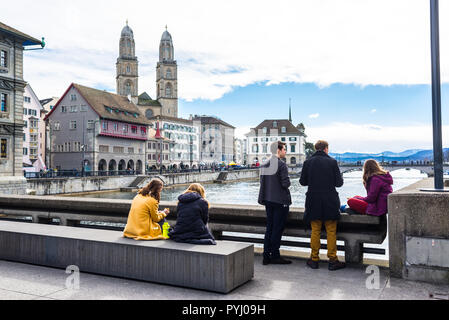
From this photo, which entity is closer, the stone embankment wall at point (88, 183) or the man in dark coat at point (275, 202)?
the man in dark coat at point (275, 202)

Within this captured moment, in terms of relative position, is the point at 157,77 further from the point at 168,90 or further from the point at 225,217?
the point at 225,217

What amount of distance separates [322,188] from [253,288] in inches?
64.0

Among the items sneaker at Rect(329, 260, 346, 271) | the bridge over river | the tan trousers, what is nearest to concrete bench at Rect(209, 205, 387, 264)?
the tan trousers

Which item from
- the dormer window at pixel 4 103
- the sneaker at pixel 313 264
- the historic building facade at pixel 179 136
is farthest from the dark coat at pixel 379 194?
the historic building facade at pixel 179 136

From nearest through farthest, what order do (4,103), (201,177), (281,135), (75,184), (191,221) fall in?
(191,221)
(4,103)
(75,184)
(201,177)
(281,135)

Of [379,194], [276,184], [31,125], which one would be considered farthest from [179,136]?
[379,194]

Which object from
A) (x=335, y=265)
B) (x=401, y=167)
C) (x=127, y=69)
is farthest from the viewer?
(x=127, y=69)

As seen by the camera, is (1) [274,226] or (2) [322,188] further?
(1) [274,226]

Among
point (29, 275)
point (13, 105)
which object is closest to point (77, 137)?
point (13, 105)

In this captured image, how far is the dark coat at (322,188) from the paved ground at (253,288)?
2.35 feet

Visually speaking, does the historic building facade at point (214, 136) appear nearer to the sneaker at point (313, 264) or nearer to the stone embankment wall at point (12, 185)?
the stone embankment wall at point (12, 185)

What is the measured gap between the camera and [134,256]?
15.6 ft

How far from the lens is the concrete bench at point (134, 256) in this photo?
4340mm

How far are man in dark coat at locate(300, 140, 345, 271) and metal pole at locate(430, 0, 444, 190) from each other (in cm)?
116
